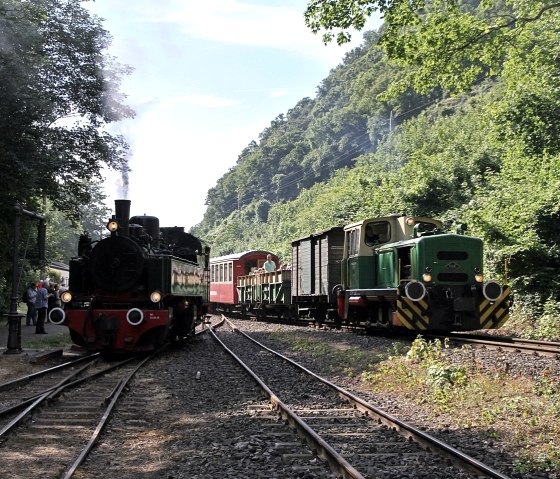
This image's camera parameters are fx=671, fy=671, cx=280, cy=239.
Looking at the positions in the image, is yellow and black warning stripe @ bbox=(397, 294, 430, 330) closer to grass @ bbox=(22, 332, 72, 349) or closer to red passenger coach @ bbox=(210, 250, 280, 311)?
grass @ bbox=(22, 332, 72, 349)

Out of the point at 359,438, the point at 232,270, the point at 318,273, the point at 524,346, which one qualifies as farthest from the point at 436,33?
the point at 232,270

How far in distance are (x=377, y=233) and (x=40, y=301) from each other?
10.2 metres

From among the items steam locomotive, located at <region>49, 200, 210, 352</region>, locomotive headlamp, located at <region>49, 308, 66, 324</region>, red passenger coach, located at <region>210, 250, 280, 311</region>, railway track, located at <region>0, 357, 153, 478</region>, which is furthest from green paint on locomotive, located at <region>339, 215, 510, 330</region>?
red passenger coach, located at <region>210, 250, 280, 311</region>

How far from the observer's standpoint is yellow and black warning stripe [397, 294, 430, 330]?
A: 15.2 m

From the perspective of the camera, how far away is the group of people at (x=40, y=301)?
66.2 ft

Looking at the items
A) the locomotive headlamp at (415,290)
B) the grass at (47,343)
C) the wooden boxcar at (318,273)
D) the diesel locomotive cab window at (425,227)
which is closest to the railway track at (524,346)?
the locomotive headlamp at (415,290)

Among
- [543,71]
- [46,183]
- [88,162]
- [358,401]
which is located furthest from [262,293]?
[358,401]

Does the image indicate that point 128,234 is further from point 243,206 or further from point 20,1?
point 243,206

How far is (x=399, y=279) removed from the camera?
15984 millimetres

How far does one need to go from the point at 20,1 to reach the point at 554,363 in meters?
20.0

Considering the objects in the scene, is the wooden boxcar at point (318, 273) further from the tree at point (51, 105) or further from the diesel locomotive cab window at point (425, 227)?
the tree at point (51, 105)

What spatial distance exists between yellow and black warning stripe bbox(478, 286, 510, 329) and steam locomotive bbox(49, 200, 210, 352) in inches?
278

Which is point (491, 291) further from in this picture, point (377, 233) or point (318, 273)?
point (318, 273)

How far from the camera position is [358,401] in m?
8.23
